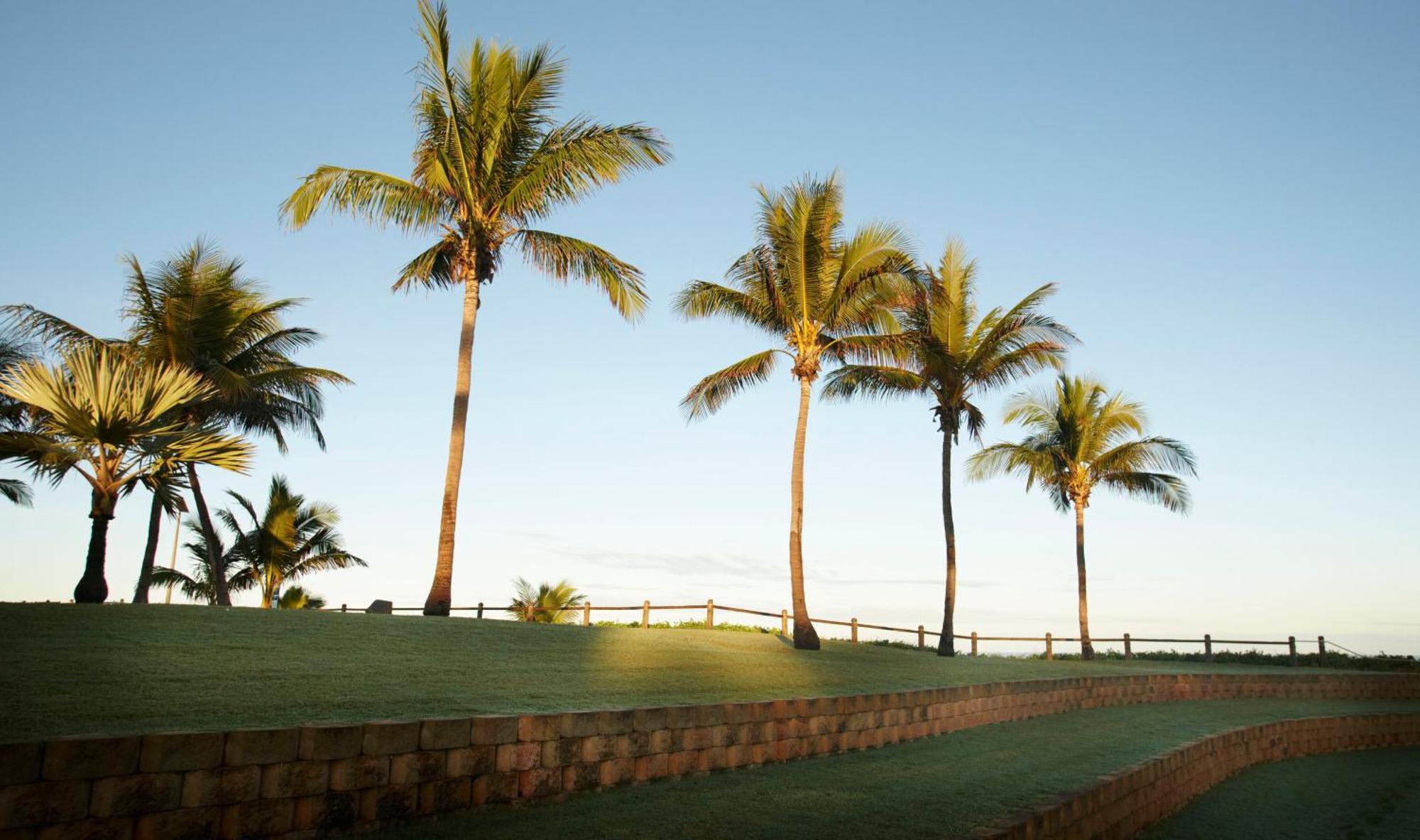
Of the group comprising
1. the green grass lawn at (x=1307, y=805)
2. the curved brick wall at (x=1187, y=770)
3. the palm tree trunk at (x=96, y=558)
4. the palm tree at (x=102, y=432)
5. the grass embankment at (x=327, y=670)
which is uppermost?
the palm tree at (x=102, y=432)

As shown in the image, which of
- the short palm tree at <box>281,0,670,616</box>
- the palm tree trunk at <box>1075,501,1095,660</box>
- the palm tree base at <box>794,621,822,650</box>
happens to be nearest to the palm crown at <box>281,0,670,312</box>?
the short palm tree at <box>281,0,670,616</box>

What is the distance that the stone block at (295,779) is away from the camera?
18.4 ft

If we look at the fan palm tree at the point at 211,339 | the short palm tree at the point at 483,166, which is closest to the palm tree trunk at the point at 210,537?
the fan palm tree at the point at 211,339

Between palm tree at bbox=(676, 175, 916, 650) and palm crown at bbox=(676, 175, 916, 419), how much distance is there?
21 mm

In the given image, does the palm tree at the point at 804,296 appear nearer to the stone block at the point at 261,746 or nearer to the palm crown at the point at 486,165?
the palm crown at the point at 486,165

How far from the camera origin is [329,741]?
233 inches

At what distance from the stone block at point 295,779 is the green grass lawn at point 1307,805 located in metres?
7.82

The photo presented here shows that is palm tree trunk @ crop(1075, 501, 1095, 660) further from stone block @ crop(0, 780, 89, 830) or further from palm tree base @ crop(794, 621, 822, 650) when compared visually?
stone block @ crop(0, 780, 89, 830)

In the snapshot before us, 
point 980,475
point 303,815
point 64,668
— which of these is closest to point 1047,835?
point 303,815

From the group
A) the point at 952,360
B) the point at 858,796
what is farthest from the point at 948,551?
the point at 858,796

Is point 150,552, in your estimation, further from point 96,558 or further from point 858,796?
point 858,796

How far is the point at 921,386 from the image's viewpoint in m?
26.8

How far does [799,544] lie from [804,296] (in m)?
5.33

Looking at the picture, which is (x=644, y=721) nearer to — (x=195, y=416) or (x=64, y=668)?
Answer: (x=64, y=668)
